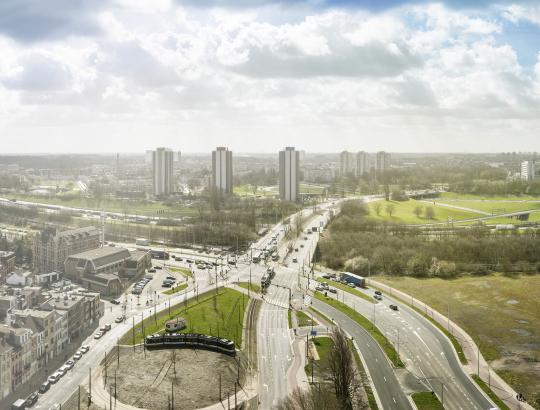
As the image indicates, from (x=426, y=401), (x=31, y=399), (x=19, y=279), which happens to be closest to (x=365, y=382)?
(x=426, y=401)

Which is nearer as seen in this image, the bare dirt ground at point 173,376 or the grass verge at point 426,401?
the grass verge at point 426,401

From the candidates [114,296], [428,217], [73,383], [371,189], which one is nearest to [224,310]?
[114,296]

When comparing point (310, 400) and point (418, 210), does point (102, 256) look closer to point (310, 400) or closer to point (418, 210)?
point (310, 400)

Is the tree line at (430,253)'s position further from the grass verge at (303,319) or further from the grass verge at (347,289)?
the grass verge at (303,319)

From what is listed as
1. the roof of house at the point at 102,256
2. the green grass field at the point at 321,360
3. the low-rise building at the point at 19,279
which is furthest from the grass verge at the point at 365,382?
the low-rise building at the point at 19,279

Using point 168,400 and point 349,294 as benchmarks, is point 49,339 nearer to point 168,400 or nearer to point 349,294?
point 168,400
